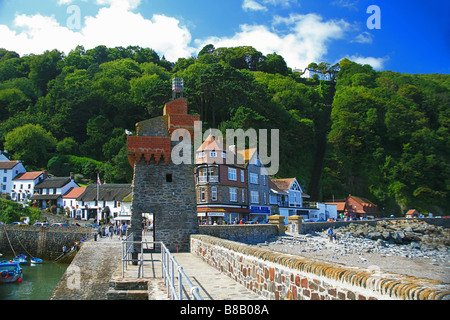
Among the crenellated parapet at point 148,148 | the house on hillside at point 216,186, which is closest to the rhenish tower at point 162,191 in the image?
the crenellated parapet at point 148,148

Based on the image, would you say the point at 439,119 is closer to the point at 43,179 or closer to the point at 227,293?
the point at 43,179

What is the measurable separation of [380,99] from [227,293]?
83337 millimetres

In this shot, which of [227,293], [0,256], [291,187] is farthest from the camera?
[291,187]

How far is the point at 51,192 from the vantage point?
194 feet

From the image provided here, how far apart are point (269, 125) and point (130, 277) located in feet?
176

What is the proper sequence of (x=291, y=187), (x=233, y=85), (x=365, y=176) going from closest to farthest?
1. (x=291, y=187)
2. (x=233, y=85)
3. (x=365, y=176)

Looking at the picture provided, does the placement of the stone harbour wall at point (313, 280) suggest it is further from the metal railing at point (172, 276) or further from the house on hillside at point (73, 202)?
the house on hillside at point (73, 202)

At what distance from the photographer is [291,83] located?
86.6 meters

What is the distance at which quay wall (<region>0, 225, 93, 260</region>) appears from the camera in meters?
39.1

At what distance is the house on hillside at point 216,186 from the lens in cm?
3941

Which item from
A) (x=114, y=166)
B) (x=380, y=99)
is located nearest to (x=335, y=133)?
(x=380, y=99)

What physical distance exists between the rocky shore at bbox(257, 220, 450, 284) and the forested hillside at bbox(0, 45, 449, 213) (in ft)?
71.5

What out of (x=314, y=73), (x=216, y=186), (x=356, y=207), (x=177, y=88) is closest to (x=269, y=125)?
(x=356, y=207)

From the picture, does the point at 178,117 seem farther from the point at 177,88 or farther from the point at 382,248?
the point at 382,248
